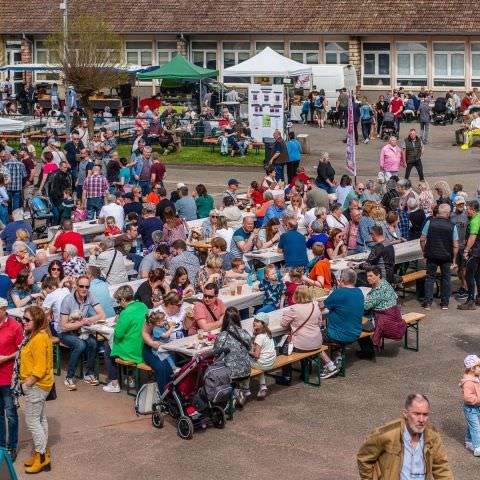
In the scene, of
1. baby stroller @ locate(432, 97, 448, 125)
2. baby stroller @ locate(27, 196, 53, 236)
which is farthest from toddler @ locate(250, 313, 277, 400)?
baby stroller @ locate(432, 97, 448, 125)

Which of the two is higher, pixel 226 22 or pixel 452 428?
pixel 226 22

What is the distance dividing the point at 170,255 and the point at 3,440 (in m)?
5.38

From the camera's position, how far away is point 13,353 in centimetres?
1236

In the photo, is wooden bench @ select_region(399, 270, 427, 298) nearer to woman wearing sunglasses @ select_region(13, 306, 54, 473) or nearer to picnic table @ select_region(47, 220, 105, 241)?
picnic table @ select_region(47, 220, 105, 241)

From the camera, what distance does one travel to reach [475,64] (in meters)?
45.1

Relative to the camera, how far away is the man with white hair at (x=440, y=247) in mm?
18125

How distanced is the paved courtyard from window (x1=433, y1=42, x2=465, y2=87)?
29.8 m

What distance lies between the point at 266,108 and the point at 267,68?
2.28 m

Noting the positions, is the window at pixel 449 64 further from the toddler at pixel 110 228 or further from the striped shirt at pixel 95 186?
the toddler at pixel 110 228

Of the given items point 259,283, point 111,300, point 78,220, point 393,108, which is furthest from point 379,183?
point 393,108

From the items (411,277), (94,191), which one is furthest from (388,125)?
(411,277)

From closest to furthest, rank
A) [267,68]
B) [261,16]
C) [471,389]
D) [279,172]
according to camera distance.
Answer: [471,389] < [279,172] < [267,68] < [261,16]

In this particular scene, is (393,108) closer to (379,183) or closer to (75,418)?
(379,183)

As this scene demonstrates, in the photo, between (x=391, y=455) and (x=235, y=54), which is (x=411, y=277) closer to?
(x=391, y=455)
